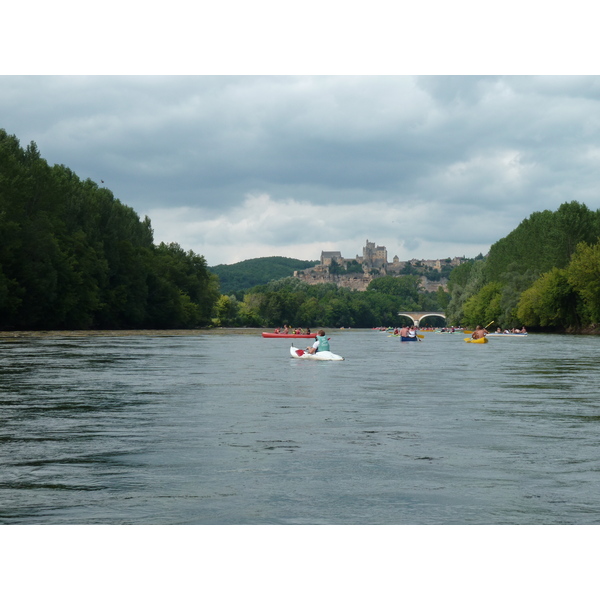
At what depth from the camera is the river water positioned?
9.40 m

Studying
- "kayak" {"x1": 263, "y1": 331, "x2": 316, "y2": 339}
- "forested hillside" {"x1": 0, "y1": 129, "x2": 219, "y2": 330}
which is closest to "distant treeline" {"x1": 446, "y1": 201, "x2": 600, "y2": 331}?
"kayak" {"x1": 263, "y1": 331, "x2": 316, "y2": 339}

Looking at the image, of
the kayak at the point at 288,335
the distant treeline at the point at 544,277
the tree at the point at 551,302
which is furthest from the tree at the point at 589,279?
the kayak at the point at 288,335

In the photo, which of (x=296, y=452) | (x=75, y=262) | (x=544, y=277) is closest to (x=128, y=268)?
(x=75, y=262)

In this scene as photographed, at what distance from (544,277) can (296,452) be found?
321 feet

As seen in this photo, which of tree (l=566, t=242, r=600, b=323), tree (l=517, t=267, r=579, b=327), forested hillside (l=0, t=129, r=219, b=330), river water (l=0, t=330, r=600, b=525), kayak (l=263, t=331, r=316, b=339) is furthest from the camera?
tree (l=517, t=267, r=579, b=327)

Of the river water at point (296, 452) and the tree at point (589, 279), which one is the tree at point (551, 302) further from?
the river water at point (296, 452)

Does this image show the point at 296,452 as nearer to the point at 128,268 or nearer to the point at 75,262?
the point at 75,262

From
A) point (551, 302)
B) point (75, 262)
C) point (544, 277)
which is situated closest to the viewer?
point (75, 262)

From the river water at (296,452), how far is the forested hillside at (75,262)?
5108cm

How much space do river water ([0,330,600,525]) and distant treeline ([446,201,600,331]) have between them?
237 ft

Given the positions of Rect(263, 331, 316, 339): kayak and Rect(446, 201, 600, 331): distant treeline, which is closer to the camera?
Rect(446, 201, 600, 331): distant treeline

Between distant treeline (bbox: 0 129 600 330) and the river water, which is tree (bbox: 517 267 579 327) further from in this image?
the river water

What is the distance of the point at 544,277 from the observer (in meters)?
106

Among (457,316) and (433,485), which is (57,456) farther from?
(457,316)
